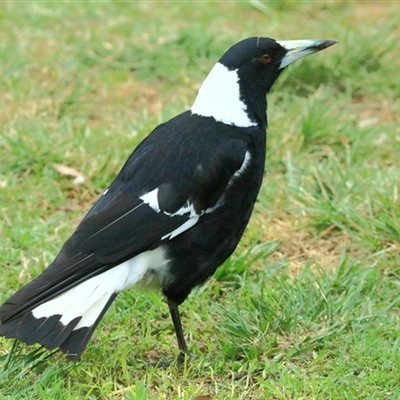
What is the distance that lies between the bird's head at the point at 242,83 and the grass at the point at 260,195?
62 cm

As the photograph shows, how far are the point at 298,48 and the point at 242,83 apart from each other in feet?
1.01

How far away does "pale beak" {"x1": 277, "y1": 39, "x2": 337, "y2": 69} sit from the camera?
3.50m

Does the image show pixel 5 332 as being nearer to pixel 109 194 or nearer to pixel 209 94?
pixel 109 194

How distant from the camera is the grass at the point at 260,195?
299cm

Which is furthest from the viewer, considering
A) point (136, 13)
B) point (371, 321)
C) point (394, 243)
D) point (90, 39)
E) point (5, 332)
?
point (136, 13)

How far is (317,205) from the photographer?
4.04 m

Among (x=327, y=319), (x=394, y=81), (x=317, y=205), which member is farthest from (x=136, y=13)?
(x=327, y=319)

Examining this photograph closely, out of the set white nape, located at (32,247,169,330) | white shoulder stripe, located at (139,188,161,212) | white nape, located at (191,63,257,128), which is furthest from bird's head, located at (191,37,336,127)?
white nape, located at (32,247,169,330)

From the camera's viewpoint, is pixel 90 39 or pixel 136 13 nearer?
pixel 90 39

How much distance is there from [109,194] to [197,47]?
2559 millimetres

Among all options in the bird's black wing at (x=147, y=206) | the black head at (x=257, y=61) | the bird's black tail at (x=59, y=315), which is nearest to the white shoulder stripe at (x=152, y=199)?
the bird's black wing at (x=147, y=206)

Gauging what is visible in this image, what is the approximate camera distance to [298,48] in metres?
3.53

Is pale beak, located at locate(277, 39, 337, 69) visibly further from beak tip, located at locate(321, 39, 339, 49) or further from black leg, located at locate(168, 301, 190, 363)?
black leg, located at locate(168, 301, 190, 363)

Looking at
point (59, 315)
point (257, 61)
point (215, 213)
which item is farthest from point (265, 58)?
point (59, 315)
